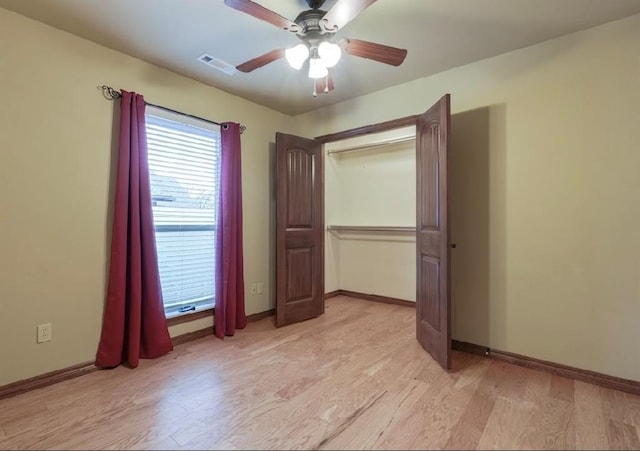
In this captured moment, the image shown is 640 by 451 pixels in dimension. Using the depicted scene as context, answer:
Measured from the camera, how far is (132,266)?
246 cm

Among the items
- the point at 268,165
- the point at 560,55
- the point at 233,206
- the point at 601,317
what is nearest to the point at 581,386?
the point at 601,317

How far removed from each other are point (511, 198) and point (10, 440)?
3443mm

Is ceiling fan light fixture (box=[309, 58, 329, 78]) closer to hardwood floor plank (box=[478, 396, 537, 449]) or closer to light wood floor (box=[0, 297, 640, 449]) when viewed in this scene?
light wood floor (box=[0, 297, 640, 449])

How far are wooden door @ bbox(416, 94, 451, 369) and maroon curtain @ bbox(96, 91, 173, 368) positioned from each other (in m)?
2.19

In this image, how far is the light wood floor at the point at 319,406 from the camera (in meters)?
1.61

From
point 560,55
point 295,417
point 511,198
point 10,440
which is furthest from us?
point 511,198

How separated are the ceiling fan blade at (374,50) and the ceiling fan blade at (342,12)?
148mm

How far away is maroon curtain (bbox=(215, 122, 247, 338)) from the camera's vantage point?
3096mm

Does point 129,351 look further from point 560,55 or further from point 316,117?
point 560,55

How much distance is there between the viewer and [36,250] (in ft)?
7.02

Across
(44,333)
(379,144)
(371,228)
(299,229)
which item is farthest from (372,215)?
(44,333)

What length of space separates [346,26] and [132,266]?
92.2 inches

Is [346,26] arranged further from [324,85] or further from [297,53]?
[297,53]

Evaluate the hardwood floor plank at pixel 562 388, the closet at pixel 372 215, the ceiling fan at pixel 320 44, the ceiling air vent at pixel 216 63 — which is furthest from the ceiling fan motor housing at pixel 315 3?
the hardwood floor plank at pixel 562 388
